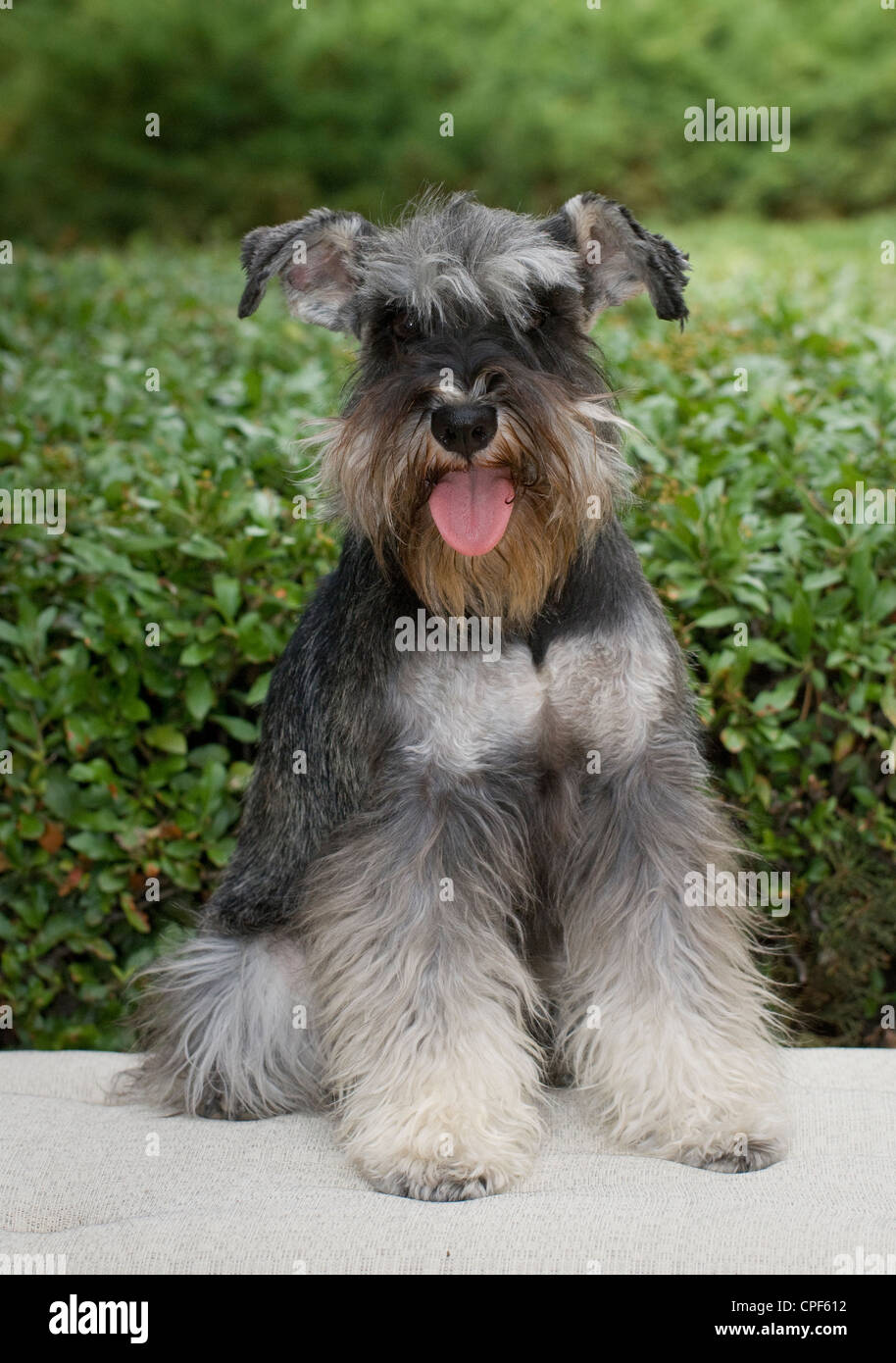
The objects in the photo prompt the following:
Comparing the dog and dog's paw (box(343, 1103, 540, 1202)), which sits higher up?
the dog

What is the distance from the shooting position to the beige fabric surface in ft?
9.79

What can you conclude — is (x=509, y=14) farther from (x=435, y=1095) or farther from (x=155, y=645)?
(x=435, y=1095)

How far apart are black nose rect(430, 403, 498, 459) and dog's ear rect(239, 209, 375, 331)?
0.71 meters

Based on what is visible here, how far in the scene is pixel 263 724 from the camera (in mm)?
4160

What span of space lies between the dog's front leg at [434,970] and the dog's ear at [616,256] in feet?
4.24

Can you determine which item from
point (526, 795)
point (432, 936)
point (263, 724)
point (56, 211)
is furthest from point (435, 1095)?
point (56, 211)

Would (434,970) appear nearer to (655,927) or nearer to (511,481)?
(655,927)

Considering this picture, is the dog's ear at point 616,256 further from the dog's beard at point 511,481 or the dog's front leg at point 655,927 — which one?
the dog's front leg at point 655,927

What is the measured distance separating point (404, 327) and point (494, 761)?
1.04 meters

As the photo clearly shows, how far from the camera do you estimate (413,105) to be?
65.3ft
